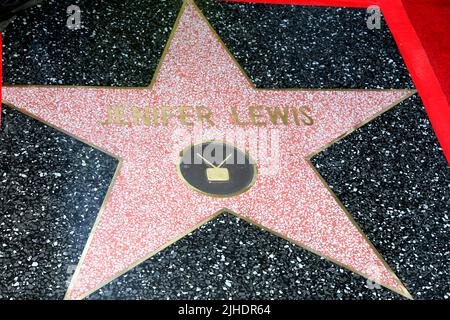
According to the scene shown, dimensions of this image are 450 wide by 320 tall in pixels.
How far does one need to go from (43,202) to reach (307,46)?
102cm

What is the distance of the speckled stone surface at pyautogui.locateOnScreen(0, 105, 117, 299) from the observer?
1401 millimetres

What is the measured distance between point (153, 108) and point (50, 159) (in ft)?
1.10

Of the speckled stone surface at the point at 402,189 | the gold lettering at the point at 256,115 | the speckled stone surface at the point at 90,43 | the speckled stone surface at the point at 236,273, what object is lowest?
the speckled stone surface at the point at 236,273

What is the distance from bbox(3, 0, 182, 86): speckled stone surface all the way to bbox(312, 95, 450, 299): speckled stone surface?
652mm

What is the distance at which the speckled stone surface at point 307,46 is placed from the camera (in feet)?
6.41

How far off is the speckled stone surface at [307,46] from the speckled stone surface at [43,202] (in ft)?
2.05

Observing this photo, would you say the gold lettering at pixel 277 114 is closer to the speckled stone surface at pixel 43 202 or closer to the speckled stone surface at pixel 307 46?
the speckled stone surface at pixel 307 46

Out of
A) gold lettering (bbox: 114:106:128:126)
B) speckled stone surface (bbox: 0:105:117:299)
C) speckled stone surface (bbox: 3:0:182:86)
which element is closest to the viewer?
speckled stone surface (bbox: 0:105:117:299)

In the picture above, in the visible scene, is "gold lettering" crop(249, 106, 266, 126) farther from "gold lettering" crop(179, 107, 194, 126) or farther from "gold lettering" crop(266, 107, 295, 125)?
"gold lettering" crop(179, 107, 194, 126)

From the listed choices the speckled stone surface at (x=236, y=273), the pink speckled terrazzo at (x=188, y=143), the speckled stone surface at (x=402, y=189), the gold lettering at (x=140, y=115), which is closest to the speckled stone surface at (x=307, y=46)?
the pink speckled terrazzo at (x=188, y=143)

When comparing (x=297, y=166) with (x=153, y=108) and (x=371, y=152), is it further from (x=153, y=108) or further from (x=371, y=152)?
(x=153, y=108)

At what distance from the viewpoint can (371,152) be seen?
1771 millimetres

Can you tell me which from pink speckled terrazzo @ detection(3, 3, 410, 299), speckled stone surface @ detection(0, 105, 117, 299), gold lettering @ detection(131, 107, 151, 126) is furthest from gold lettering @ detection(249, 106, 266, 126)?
speckled stone surface @ detection(0, 105, 117, 299)

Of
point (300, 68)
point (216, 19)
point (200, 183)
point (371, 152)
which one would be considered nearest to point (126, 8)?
point (216, 19)
